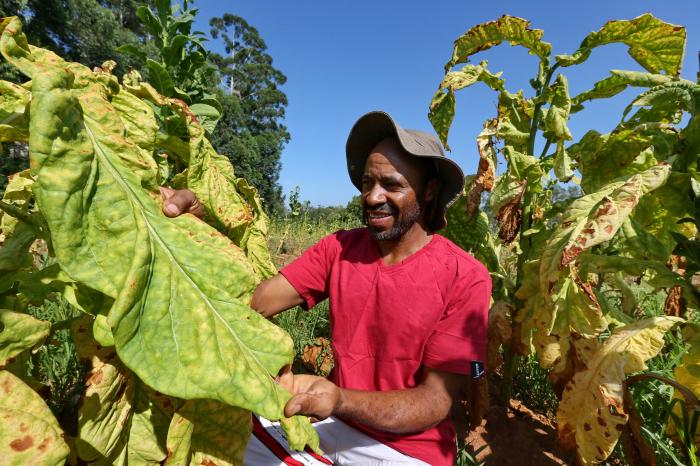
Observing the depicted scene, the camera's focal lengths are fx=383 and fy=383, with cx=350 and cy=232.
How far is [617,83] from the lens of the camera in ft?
5.75

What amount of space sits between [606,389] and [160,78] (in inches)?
82.1

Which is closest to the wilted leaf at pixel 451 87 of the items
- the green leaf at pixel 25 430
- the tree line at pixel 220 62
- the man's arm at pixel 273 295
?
the man's arm at pixel 273 295

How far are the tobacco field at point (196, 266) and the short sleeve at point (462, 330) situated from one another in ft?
0.61

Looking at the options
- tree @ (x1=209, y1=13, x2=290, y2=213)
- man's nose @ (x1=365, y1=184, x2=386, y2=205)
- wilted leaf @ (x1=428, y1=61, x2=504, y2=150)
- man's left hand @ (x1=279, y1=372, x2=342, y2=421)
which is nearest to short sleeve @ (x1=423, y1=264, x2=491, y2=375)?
man's nose @ (x1=365, y1=184, x2=386, y2=205)

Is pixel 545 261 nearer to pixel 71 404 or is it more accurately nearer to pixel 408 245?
pixel 408 245

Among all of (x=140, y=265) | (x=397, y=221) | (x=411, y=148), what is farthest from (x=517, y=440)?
(x=140, y=265)

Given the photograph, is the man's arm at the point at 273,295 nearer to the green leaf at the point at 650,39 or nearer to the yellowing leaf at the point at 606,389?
the yellowing leaf at the point at 606,389

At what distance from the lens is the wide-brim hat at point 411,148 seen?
169 cm

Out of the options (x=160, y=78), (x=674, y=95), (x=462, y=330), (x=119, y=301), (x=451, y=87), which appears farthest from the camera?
(x=451, y=87)

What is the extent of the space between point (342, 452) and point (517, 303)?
1221 millimetres

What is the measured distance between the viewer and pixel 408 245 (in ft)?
5.97

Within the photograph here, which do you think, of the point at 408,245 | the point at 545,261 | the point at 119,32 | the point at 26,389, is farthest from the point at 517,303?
the point at 119,32

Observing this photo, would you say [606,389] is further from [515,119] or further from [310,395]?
[515,119]

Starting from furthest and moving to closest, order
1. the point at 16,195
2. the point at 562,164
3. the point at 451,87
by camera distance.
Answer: the point at 451,87, the point at 562,164, the point at 16,195
